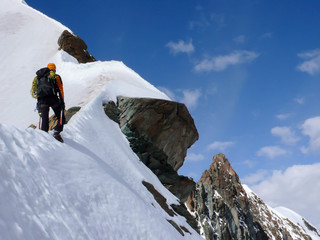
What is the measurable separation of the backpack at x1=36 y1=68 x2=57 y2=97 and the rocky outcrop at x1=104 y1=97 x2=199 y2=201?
5732mm

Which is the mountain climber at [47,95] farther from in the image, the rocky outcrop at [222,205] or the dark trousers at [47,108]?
the rocky outcrop at [222,205]

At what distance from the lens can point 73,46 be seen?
2480cm

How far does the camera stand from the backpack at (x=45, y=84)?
7.81 m

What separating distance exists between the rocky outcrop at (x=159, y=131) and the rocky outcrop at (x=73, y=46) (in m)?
11.4

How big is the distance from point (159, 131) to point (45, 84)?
382 inches

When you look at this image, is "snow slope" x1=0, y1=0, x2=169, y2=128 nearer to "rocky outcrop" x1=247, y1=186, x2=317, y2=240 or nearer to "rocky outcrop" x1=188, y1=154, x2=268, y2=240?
"rocky outcrop" x1=188, y1=154, x2=268, y2=240

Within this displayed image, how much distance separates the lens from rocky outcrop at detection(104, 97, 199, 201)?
47.8 ft

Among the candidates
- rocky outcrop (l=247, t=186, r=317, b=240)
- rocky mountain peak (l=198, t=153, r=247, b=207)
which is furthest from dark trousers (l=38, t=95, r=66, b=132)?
rocky outcrop (l=247, t=186, r=317, b=240)

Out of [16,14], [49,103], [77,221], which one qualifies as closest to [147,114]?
[49,103]

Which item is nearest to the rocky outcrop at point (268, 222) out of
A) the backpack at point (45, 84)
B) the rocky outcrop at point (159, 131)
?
the rocky outcrop at point (159, 131)

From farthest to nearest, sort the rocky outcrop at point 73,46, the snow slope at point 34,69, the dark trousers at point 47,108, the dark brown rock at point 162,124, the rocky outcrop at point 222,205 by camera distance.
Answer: the rocky outcrop at point 222,205, the rocky outcrop at point 73,46, the snow slope at point 34,69, the dark brown rock at point 162,124, the dark trousers at point 47,108

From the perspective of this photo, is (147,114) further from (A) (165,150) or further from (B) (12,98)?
(B) (12,98)

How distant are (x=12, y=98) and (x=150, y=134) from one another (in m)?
8.89

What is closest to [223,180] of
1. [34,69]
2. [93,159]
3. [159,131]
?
[159,131]
